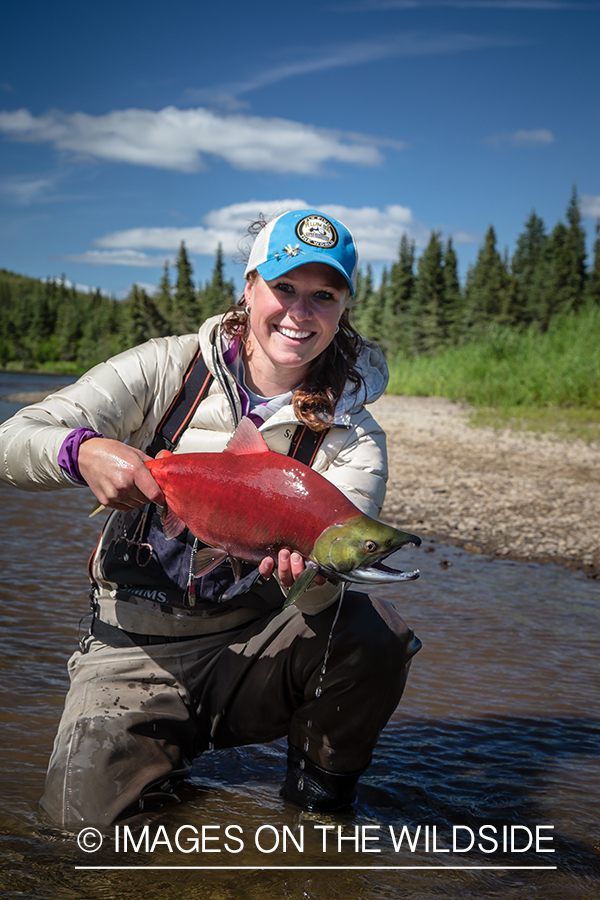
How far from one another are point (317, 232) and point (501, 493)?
6739 millimetres

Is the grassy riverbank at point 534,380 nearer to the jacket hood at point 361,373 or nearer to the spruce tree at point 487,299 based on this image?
the jacket hood at point 361,373

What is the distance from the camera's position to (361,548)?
2.18 metres

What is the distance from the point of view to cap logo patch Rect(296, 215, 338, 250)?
2.81 meters

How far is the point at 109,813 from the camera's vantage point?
8.55ft

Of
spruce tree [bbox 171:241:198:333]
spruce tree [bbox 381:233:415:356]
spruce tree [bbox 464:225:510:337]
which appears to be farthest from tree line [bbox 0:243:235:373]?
spruce tree [bbox 464:225:510:337]

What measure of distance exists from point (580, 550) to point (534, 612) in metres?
1.85

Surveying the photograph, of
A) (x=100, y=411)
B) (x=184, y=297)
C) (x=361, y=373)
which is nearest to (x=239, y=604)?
(x=100, y=411)

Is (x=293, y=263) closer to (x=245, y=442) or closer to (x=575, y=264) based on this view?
(x=245, y=442)

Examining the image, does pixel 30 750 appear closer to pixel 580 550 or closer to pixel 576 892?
pixel 576 892

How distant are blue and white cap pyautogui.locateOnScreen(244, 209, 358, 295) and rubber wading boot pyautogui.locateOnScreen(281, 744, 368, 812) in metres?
1.90

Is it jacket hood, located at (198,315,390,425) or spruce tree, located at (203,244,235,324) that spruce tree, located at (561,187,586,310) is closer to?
spruce tree, located at (203,244,235,324)

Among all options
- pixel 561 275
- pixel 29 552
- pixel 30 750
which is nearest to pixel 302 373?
pixel 30 750

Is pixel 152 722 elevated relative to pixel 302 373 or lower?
lower

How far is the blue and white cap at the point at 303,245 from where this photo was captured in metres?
2.79
